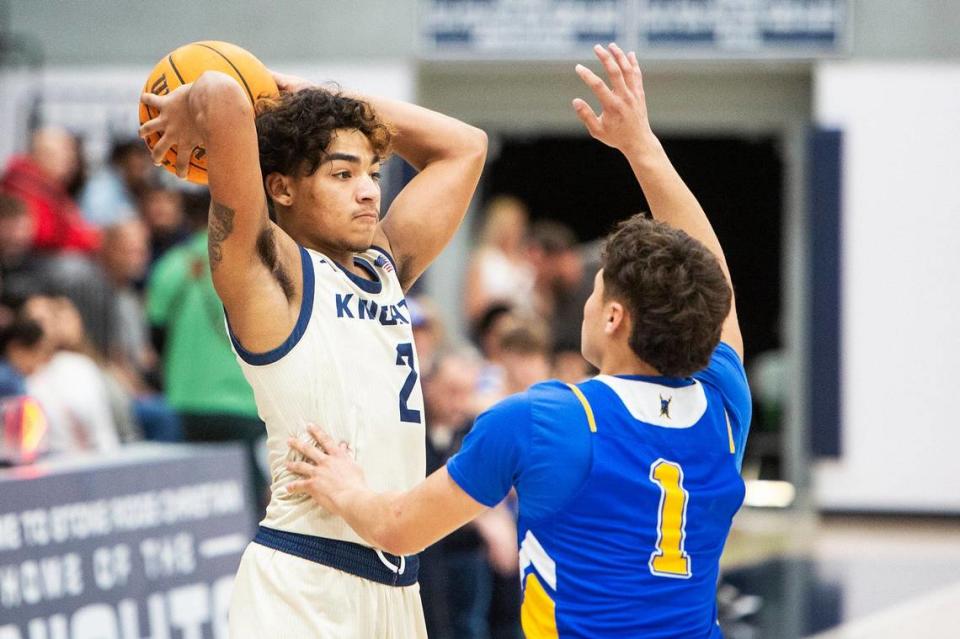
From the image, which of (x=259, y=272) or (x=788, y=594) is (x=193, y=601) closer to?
(x=259, y=272)

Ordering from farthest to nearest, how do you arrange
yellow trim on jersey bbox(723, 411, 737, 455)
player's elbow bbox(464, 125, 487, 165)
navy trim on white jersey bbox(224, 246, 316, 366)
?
player's elbow bbox(464, 125, 487, 165) < navy trim on white jersey bbox(224, 246, 316, 366) < yellow trim on jersey bbox(723, 411, 737, 455)

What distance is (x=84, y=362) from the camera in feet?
22.6

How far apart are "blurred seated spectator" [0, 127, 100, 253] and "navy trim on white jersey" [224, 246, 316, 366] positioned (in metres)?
5.43

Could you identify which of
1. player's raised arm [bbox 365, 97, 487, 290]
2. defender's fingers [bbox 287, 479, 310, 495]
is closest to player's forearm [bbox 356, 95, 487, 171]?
player's raised arm [bbox 365, 97, 487, 290]

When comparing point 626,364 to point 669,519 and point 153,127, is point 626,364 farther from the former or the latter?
point 153,127

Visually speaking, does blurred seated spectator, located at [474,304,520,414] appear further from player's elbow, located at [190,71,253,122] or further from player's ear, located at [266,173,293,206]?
player's elbow, located at [190,71,253,122]

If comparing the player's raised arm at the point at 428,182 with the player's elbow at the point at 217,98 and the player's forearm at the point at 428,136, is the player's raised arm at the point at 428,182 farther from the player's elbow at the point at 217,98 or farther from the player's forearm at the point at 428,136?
the player's elbow at the point at 217,98

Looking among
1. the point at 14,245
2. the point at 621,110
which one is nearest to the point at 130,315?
the point at 14,245

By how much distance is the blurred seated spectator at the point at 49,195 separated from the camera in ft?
27.6

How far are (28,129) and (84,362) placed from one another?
4.74 meters

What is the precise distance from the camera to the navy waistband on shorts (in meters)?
3.04

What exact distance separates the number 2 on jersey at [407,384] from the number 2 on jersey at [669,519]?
71 cm

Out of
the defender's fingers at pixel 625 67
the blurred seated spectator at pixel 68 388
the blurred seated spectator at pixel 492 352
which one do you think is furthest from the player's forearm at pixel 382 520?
the blurred seated spectator at pixel 492 352

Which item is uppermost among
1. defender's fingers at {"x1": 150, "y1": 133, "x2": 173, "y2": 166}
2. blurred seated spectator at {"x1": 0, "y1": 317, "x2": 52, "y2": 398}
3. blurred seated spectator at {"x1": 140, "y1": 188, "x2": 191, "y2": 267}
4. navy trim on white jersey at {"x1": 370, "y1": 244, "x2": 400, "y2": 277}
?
defender's fingers at {"x1": 150, "y1": 133, "x2": 173, "y2": 166}
